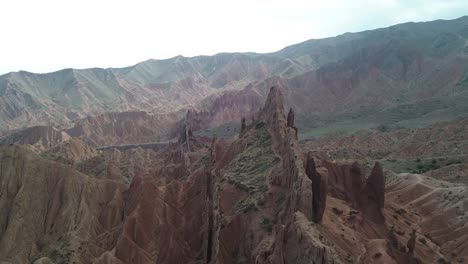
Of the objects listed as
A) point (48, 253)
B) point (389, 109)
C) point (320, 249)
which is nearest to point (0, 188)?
point (48, 253)

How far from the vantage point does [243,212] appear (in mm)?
48031

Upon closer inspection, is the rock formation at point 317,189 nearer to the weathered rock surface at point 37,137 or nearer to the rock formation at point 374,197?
the rock formation at point 374,197

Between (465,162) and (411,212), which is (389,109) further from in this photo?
(411,212)

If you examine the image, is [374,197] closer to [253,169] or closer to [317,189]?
[253,169]

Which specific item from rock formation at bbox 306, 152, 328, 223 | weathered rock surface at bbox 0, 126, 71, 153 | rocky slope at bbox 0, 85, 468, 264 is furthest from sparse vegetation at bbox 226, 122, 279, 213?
weathered rock surface at bbox 0, 126, 71, 153

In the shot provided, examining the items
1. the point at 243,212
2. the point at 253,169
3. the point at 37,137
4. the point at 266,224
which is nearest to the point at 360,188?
the point at 253,169

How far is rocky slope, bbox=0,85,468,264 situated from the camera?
137 feet

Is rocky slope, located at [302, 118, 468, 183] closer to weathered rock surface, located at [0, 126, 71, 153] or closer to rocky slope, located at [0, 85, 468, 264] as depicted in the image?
rocky slope, located at [0, 85, 468, 264]

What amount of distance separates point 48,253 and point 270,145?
30.0 m

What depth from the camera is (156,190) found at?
73000mm

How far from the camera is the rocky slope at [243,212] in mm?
41625

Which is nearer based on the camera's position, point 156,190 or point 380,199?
point 380,199

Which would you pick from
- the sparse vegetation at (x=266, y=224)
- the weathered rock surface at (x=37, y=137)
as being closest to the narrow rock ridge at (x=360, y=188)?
the sparse vegetation at (x=266, y=224)

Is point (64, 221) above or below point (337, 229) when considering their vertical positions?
below
